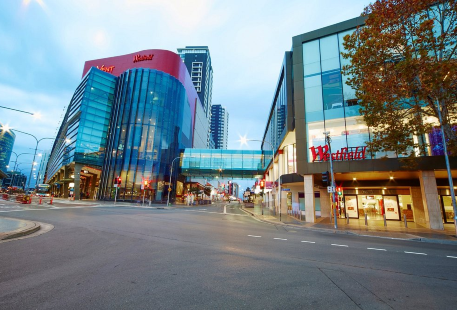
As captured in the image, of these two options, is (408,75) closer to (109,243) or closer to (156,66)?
(109,243)

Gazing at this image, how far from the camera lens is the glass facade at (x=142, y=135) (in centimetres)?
5062

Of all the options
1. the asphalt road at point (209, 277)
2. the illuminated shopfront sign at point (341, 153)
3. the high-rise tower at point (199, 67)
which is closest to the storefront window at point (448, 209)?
the illuminated shopfront sign at point (341, 153)

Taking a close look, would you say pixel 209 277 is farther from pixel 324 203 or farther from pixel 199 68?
pixel 199 68

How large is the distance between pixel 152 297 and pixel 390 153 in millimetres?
21728

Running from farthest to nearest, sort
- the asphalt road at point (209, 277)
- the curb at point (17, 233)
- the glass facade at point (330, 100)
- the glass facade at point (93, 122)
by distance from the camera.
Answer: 1. the glass facade at point (93, 122)
2. the glass facade at point (330, 100)
3. the curb at point (17, 233)
4. the asphalt road at point (209, 277)

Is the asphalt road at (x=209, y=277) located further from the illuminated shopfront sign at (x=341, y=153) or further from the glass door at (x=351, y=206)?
the glass door at (x=351, y=206)

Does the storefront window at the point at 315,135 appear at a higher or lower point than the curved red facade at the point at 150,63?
lower

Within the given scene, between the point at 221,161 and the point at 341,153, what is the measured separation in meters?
43.4

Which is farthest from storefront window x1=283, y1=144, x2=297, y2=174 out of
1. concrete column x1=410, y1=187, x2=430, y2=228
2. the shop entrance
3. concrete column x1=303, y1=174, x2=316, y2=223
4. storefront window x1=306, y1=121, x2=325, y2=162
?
concrete column x1=410, y1=187, x2=430, y2=228

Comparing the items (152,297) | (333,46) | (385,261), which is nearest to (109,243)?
(152,297)

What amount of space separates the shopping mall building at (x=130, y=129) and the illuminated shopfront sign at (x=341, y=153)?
3990 cm

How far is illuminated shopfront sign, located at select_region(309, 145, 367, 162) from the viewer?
773 inches

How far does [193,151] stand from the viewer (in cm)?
6356

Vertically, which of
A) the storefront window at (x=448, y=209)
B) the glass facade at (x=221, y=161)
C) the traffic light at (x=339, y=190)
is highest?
the glass facade at (x=221, y=161)
